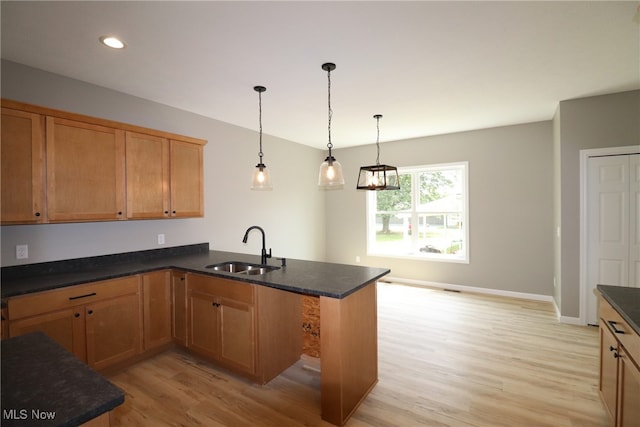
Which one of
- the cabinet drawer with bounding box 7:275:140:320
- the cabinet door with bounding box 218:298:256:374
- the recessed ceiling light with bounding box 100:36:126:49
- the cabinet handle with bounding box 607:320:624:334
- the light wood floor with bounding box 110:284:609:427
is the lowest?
the light wood floor with bounding box 110:284:609:427

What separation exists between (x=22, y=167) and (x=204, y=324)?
1869 millimetres

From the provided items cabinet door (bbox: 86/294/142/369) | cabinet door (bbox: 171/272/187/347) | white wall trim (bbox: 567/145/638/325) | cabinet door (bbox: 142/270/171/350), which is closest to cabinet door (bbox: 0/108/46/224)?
cabinet door (bbox: 86/294/142/369)

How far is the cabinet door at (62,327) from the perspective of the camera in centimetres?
212

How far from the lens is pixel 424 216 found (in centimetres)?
559

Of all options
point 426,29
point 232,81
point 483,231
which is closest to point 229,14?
point 232,81

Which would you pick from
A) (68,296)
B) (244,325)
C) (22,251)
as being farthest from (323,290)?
(22,251)

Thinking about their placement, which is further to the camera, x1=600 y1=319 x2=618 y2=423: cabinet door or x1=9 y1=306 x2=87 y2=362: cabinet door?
x1=9 y1=306 x2=87 y2=362: cabinet door

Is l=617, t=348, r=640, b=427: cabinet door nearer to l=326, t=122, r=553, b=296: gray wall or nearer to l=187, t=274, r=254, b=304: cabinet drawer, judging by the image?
l=187, t=274, r=254, b=304: cabinet drawer

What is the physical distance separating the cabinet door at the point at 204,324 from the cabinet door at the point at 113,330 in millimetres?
464

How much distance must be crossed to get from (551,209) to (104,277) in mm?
5682

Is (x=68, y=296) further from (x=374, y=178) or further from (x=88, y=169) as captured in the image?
(x=374, y=178)

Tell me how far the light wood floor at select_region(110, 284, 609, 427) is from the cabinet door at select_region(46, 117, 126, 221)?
1478 millimetres

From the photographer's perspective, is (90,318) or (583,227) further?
(583,227)

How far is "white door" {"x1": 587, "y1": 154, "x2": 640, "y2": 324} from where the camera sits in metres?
3.40
